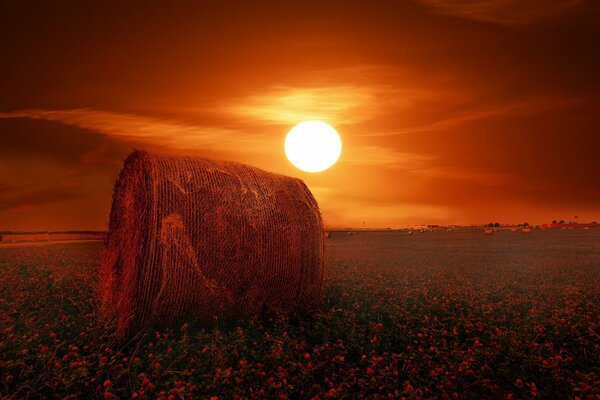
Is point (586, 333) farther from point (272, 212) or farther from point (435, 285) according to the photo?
point (272, 212)

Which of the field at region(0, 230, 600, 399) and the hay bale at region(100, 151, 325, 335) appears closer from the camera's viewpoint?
the field at region(0, 230, 600, 399)

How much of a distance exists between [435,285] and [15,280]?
11.3m

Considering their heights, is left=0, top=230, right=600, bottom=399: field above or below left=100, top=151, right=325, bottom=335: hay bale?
below

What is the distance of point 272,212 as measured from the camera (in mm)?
8258

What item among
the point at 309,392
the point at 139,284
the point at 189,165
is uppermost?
the point at 189,165

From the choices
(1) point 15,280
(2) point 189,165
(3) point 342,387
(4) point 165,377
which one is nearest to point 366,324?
(3) point 342,387

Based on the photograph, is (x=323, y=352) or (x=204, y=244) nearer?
(x=323, y=352)

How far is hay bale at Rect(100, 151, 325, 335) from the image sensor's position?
274 inches

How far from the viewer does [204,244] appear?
23.7 feet

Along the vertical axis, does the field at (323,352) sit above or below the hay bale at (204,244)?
below

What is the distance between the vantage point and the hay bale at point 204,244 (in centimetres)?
696

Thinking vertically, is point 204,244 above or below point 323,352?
above

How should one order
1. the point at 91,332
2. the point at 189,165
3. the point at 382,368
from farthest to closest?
the point at 189,165 < the point at 91,332 < the point at 382,368

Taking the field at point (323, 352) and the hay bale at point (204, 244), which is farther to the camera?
the hay bale at point (204, 244)
